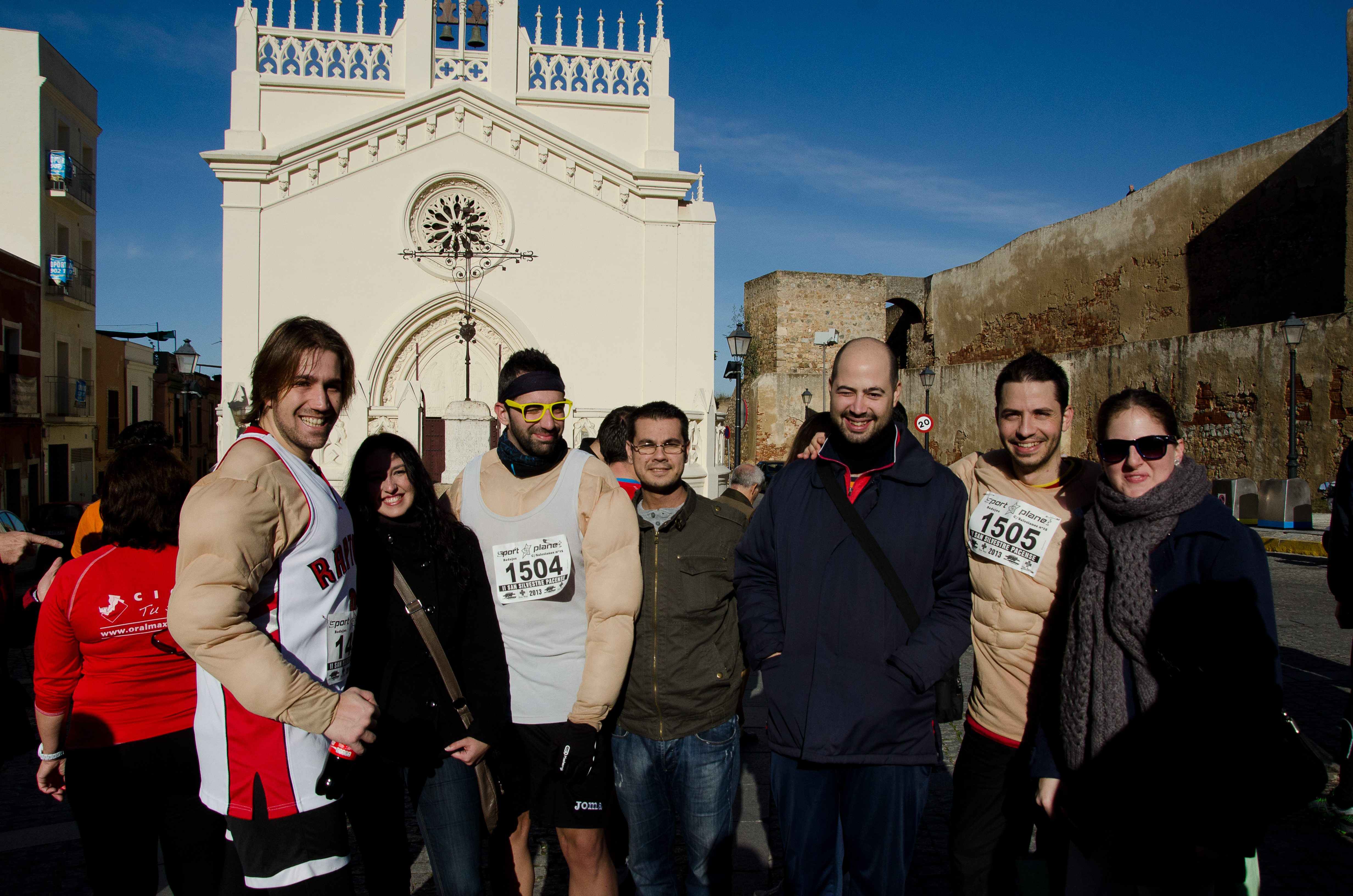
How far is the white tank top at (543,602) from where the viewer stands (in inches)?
105

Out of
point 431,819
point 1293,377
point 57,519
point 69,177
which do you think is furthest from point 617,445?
point 69,177

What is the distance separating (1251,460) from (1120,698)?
14.6m

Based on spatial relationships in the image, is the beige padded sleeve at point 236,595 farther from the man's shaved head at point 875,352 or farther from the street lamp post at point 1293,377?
the street lamp post at point 1293,377

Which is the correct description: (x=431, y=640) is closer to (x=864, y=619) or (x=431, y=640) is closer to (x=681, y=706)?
(x=681, y=706)

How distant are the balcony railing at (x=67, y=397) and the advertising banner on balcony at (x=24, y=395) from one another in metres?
1.27

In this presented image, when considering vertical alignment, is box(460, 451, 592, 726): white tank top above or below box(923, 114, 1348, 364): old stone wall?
below

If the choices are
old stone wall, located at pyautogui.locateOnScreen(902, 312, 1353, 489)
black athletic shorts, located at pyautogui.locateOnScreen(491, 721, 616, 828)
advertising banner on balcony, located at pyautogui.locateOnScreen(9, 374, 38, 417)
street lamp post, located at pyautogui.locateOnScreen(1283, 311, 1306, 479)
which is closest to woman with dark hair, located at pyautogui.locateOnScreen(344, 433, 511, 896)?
black athletic shorts, located at pyautogui.locateOnScreen(491, 721, 616, 828)

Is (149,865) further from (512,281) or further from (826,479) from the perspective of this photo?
(512,281)

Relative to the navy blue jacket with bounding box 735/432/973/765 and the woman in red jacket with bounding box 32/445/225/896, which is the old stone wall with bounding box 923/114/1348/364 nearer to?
the navy blue jacket with bounding box 735/432/973/765

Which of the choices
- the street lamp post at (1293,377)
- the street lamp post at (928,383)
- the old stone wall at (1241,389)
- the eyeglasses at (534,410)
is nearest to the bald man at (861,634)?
the eyeglasses at (534,410)

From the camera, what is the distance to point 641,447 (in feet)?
9.71

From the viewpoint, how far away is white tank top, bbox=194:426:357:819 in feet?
6.61

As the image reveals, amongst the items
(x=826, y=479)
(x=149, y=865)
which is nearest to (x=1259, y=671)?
(x=826, y=479)

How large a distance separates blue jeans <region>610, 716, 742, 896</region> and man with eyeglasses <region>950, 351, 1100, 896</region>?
0.82 meters
